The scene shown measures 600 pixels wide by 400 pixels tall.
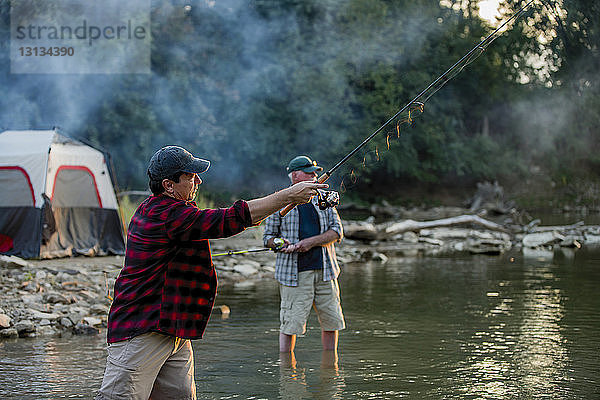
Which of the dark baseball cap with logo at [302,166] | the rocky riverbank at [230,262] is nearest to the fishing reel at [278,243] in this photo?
the dark baseball cap with logo at [302,166]

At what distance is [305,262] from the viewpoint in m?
5.83

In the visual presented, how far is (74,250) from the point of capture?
43.9 ft

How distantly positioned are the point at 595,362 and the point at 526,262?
826cm

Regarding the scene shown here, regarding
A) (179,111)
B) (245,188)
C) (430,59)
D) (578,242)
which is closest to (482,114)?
(430,59)

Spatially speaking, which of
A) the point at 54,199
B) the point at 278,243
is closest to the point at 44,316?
the point at 278,243

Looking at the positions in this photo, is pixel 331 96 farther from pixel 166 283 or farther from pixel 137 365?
pixel 137 365

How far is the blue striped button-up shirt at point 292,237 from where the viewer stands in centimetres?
582

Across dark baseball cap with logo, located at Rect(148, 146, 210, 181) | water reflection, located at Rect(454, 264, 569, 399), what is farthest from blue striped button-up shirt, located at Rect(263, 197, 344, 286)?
dark baseball cap with logo, located at Rect(148, 146, 210, 181)

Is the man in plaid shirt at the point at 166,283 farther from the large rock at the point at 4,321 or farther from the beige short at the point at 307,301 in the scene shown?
the large rock at the point at 4,321

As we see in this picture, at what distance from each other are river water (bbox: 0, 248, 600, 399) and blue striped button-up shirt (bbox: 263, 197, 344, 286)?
768 millimetres

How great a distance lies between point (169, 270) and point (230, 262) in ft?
32.8

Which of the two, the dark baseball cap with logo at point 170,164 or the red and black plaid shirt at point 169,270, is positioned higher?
the dark baseball cap with logo at point 170,164

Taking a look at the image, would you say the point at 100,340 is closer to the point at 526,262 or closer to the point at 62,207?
the point at 62,207

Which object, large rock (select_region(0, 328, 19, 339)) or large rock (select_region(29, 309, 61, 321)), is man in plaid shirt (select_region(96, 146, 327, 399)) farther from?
large rock (select_region(29, 309, 61, 321))
